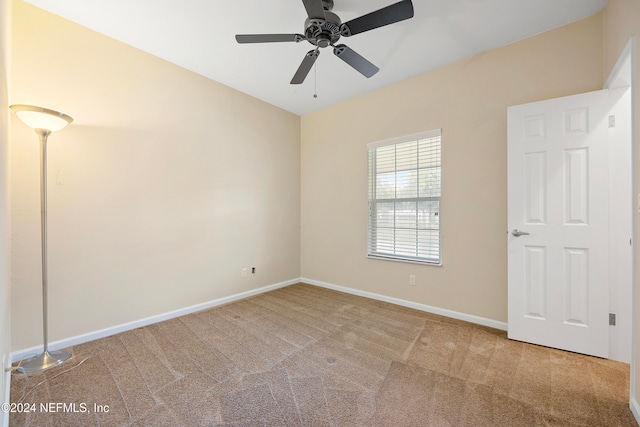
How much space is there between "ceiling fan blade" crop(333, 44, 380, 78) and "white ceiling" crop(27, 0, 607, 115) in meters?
0.42

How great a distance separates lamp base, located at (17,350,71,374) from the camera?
1.93 metres

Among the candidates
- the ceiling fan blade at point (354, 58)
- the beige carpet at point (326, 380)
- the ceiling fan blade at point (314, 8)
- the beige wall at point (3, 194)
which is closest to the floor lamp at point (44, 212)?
the beige carpet at point (326, 380)

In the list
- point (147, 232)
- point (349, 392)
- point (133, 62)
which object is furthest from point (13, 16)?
point (349, 392)

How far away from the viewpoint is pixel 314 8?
1.69 metres

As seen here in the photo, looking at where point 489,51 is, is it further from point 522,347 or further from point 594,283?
point 522,347

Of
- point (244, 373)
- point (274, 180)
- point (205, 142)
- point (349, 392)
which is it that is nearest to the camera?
point (349, 392)

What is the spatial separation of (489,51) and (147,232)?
4.04m

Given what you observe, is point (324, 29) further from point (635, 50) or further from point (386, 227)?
point (386, 227)

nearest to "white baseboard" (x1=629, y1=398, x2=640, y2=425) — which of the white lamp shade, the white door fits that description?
the white door

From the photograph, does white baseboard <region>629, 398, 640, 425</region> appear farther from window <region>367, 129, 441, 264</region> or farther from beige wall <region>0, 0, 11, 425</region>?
beige wall <region>0, 0, 11, 425</region>

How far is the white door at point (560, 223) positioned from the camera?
210cm

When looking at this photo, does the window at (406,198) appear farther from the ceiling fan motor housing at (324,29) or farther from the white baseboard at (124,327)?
the white baseboard at (124,327)

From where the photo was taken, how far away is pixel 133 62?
8.80 feet

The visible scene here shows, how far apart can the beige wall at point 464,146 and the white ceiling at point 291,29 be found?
208mm
